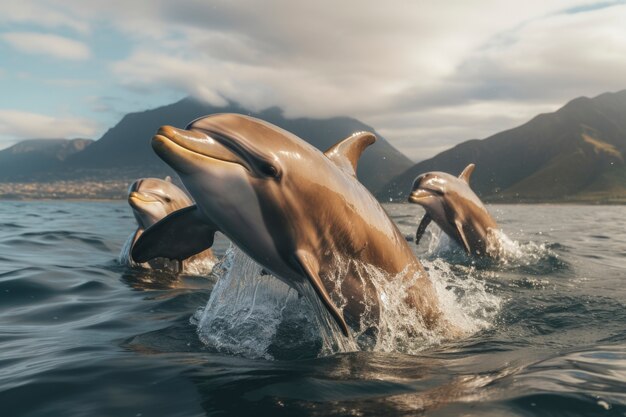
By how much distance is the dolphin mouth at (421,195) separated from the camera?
50.3 ft

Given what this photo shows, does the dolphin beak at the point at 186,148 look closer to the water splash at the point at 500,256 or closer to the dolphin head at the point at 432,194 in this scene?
the dolphin head at the point at 432,194

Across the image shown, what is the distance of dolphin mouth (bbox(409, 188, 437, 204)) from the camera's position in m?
15.3

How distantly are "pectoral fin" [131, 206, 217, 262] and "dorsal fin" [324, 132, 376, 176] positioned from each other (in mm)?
1727

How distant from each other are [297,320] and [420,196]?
846 cm

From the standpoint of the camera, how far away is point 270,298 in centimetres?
784

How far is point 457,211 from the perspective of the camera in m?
15.5

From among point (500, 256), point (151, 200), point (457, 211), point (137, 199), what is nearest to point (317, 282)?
point (137, 199)

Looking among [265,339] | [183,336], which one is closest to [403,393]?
[265,339]

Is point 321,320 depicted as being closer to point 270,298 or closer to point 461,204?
point 270,298

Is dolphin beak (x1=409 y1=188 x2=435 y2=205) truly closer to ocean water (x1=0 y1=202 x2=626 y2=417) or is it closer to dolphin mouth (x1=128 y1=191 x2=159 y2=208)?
ocean water (x1=0 y1=202 x2=626 y2=417)

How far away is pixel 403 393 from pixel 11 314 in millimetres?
6837

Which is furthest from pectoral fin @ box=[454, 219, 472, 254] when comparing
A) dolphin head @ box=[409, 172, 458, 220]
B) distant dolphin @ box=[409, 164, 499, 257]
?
dolphin head @ box=[409, 172, 458, 220]

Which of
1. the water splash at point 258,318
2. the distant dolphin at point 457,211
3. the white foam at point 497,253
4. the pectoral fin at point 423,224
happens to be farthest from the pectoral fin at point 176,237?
the pectoral fin at point 423,224

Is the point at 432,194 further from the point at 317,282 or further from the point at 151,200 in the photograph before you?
the point at 317,282
